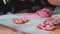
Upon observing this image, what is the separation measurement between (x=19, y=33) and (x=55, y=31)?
0.82 ft

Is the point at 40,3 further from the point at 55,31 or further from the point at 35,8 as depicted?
the point at 55,31

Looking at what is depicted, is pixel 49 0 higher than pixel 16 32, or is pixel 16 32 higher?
pixel 49 0

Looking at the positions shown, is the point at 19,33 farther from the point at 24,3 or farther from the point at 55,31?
the point at 24,3

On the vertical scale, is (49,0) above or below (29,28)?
above

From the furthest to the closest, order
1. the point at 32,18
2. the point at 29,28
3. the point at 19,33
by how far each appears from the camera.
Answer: the point at 32,18, the point at 29,28, the point at 19,33

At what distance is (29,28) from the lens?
1.14 meters

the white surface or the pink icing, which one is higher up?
the pink icing

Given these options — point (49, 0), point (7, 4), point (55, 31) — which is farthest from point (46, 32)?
point (7, 4)

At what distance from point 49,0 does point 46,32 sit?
417 mm

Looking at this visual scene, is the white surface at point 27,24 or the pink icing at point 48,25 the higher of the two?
the pink icing at point 48,25

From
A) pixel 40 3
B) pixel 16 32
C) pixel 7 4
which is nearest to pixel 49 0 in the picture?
pixel 40 3

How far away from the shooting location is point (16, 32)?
1048 mm

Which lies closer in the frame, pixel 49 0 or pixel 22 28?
pixel 22 28

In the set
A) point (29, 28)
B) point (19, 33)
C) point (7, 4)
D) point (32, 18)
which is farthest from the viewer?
point (7, 4)
